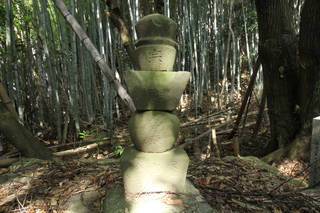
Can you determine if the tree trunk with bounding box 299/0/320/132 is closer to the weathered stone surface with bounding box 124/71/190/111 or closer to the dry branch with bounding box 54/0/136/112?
the weathered stone surface with bounding box 124/71/190/111

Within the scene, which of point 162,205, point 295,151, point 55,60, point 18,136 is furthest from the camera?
point 55,60

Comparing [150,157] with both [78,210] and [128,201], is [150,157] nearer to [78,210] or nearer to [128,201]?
[128,201]

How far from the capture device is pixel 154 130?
122 centimetres

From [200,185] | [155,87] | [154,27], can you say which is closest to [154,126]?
[155,87]

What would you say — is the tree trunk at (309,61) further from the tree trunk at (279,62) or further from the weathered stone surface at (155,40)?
the weathered stone surface at (155,40)

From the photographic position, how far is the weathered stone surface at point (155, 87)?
Result: 3.95 feet

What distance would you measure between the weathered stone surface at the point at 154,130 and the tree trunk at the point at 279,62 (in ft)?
6.84

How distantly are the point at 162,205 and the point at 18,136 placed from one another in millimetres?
1908

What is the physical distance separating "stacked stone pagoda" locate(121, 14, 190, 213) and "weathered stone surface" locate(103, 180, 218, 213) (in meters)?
0.03

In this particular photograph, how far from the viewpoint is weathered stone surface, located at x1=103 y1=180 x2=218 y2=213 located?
1.13 m

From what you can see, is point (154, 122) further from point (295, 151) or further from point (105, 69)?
point (295, 151)

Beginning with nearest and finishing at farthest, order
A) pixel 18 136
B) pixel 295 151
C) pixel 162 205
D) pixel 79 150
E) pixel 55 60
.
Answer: pixel 162 205, pixel 18 136, pixel 295 151, pixel 79 150, pixel 55 60

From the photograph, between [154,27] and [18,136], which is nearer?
[154,27]

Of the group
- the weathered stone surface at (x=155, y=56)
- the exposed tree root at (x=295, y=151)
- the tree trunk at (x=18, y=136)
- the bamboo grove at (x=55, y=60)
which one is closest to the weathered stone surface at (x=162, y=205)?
the weathered stone surface at (x=155, y=56)
